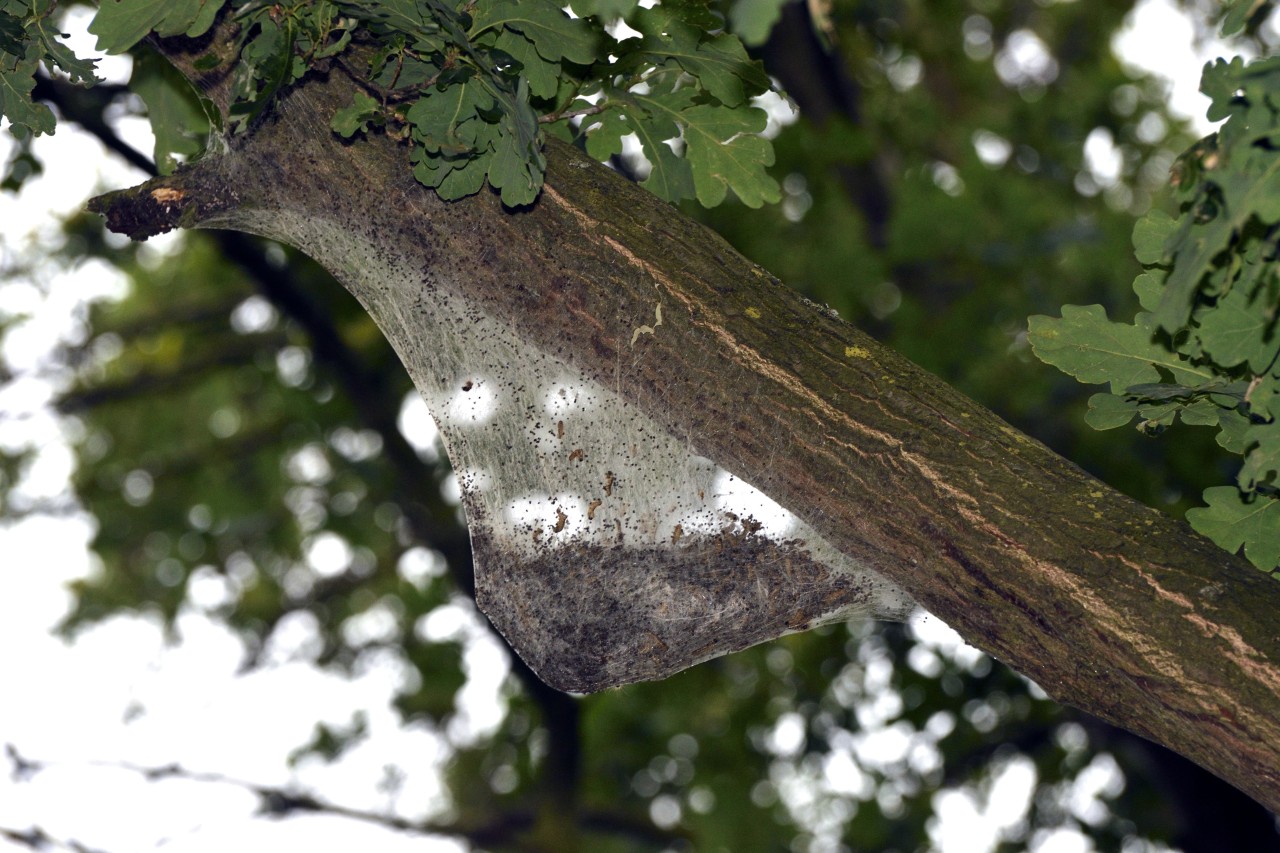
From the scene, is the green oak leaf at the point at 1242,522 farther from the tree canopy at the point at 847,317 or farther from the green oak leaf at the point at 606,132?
the tree canopy at the point at 847,317

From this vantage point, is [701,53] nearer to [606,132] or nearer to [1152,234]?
[606,132]

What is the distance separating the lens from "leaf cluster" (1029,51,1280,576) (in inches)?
55.6

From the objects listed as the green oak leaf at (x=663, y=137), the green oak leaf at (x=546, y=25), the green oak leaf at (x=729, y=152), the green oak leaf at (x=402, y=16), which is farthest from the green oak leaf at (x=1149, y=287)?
the green oak leaf at (x=402, y=16)

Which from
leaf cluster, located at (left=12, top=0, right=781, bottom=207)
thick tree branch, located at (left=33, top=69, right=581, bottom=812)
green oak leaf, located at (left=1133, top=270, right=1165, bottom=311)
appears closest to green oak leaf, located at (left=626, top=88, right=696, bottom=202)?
leaf cluster, located at (left=12, top=0, right=781, bottom=207)

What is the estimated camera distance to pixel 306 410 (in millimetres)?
6809

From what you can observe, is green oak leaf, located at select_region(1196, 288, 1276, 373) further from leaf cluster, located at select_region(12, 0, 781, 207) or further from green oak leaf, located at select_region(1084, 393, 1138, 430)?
leaf cluster, located at select_region(12, 0, 781, 207)

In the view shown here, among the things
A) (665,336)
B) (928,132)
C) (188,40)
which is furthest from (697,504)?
(928,132)

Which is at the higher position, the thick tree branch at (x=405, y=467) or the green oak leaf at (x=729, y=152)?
the green oak leaf at (x=729, y=152)

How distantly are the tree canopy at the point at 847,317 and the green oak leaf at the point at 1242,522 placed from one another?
245cm

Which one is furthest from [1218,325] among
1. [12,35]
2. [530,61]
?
[12,35]

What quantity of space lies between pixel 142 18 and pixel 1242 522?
2027 mm

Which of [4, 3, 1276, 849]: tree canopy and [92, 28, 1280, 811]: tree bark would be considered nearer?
[92, 28, 1280, 811]: tree bark

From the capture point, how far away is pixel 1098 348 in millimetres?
1949

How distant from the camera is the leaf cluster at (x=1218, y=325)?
4.63ft
